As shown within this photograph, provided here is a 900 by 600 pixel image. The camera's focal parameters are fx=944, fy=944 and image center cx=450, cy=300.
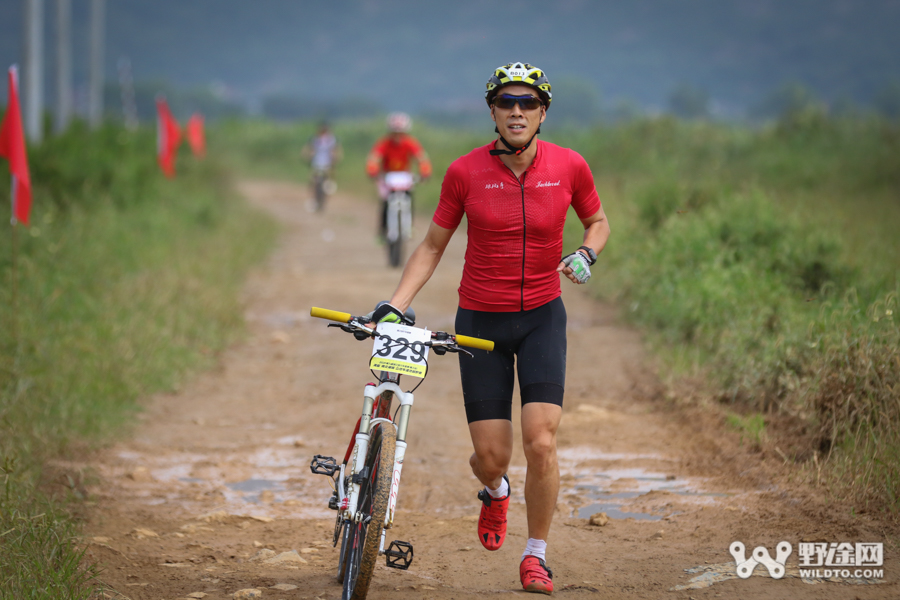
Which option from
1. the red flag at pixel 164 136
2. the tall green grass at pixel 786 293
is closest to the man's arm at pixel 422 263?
the tall green grass at pixel 786 293

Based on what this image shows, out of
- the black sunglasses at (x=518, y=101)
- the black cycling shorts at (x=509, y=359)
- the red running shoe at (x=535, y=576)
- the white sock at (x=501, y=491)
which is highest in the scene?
the black sunglasses at (x=518, y=101)

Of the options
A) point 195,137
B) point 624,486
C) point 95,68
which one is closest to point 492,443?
point 624,486

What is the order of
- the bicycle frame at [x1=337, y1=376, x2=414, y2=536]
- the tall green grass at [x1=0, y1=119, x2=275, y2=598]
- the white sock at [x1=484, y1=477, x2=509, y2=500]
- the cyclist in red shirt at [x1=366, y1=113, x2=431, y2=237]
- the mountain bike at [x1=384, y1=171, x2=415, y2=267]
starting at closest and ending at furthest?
the bicycle frame at [x1=337, y1=376, x2=414, y2=536], the white sock at [x1=484, y1=477, x2=509, y2=500], the tall green grass at [x1=0, y1=119, x2=275, y2=598], the mountain bike at [x1=384, y1=171, x2=415, y2=267], the cyclist in red shirt at [x1=366, y1=113, x2=431, y2=237]

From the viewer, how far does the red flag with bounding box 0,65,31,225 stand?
335 inches

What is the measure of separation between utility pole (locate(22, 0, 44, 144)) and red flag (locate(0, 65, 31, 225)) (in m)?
5.53

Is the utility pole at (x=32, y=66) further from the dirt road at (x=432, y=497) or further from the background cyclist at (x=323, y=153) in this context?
the background cyclist at (x=323, y=153)

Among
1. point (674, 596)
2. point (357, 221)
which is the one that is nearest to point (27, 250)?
point (674, 596)

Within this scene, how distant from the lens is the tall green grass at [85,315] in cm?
497

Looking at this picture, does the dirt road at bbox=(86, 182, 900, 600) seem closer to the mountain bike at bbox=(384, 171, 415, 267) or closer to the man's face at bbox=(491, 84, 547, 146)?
the man's face at bbox=(491, 84, 547, 146)

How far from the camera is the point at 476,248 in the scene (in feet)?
14.8

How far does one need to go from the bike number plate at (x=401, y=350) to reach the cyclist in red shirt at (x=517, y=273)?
0.22 meters

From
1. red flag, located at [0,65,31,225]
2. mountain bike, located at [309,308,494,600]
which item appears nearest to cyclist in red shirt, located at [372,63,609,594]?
mountain bike, located at [309,308,494,600]

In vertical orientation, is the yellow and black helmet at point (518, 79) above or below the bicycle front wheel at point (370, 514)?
above

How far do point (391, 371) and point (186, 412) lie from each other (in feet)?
14.2
